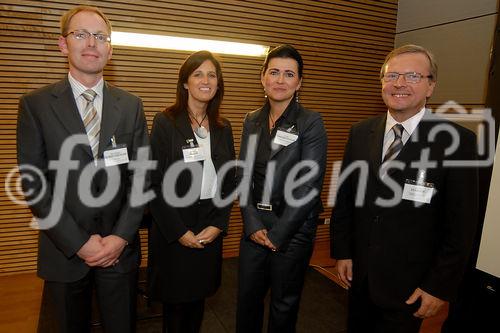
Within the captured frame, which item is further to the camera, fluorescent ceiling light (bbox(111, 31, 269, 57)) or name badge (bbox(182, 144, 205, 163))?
fluorescent ceiling light (bbox(111, 31, 269, 57))

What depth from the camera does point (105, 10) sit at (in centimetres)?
367

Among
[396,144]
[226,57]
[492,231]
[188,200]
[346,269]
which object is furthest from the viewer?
[226,57]

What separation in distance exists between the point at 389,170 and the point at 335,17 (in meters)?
3.56

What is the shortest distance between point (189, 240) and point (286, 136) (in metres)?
0.85

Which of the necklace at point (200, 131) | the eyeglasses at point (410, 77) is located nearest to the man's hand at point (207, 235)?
the necklace at point (200, 131)

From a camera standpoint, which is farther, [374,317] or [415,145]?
[374,317]

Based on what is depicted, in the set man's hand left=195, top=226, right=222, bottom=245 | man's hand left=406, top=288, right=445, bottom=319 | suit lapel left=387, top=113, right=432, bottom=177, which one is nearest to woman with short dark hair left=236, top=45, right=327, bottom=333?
man's hand left=195, top=226, right=222, bottom=245

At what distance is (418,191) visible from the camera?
1.65 meters

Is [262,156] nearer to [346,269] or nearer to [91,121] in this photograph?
[346,269]

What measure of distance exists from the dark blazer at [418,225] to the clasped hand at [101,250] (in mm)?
1274

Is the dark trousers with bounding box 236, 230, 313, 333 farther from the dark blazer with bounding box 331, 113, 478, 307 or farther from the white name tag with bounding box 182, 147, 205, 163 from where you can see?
the white name tag with bounding box 182, 147, 205, 163

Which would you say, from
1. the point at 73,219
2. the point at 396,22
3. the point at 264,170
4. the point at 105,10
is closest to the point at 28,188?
the point at 73,219

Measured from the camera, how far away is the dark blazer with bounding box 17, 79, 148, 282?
167 cm

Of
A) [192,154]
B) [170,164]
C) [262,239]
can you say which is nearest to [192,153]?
[192,154]
